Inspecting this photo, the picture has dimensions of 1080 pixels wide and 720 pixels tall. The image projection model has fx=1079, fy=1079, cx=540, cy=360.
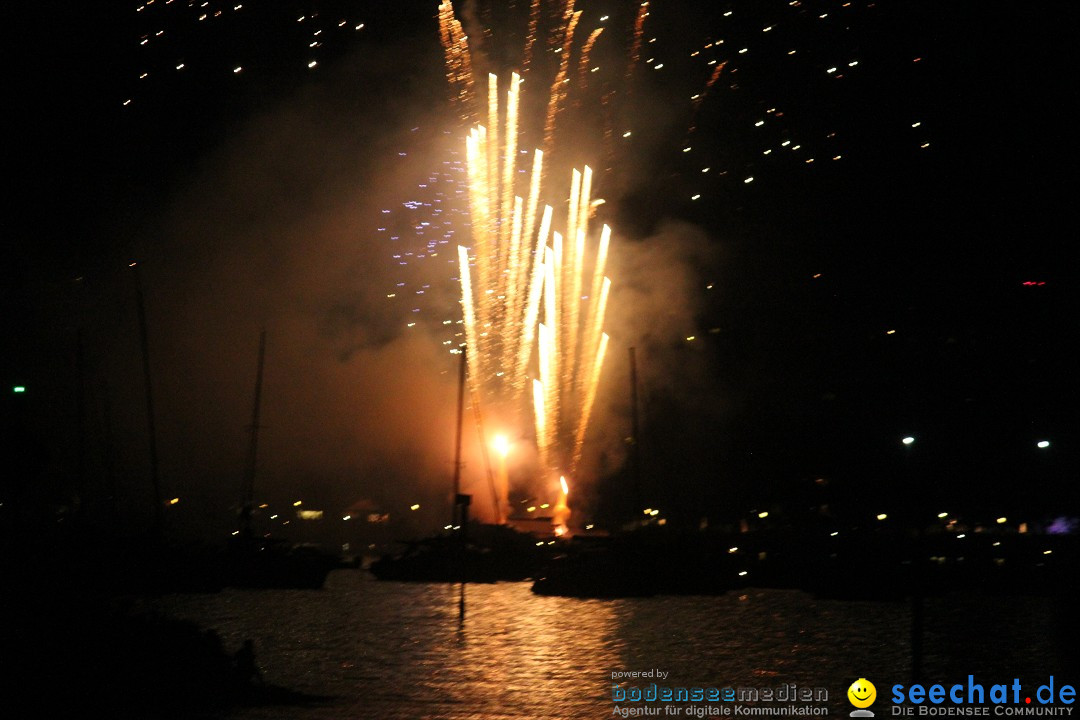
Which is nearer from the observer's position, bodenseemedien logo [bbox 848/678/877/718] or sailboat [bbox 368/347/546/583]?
bodenseemedien logo [bbox 848/678/877/718]

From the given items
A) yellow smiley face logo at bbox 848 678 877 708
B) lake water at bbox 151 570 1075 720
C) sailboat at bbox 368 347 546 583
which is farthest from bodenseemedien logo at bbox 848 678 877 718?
sailboat at bbox 368 347 546 583

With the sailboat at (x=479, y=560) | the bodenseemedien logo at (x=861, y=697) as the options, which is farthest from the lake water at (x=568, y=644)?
the sailboat at (x=479, y=560)

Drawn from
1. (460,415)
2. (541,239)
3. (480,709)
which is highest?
(541,239)

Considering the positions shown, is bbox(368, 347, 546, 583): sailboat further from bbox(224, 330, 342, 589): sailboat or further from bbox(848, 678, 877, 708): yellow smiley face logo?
bbox(848, 678, 877, 708): yellow smiley face logo

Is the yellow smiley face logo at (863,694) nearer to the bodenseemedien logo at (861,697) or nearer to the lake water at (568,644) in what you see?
the bodenseemedien logo at (861,697)

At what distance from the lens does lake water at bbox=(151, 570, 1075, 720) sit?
64.0ft

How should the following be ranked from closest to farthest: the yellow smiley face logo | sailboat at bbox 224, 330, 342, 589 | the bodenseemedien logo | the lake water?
the bodenseemedien logo, the yellow smiley face logo, the lake water, sailboat at bbox 224, 330, 342, 589

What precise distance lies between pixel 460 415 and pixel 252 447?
640 inches

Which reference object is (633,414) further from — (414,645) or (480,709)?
(480,709)

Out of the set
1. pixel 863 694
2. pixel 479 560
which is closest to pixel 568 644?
pixel 863 694

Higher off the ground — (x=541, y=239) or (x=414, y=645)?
(x=541, y=239)

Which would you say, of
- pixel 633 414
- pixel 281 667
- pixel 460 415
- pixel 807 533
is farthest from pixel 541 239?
pixel 807 533

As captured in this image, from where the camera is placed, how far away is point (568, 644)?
2884cm

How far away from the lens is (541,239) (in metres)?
30.2
